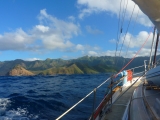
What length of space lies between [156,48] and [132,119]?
932 centimetres

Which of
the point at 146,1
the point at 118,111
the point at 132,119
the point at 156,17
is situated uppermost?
the point at 146,1

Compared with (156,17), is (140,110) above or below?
below

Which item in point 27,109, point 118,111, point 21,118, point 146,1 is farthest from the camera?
point 27,109

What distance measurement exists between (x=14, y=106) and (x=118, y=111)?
830cm

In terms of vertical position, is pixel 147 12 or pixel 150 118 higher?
pixel 147 12

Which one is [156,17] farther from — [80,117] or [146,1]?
[80,117]

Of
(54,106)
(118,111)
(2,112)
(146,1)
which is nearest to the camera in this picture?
(146,1)

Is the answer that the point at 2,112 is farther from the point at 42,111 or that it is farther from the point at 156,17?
the point at 156,17

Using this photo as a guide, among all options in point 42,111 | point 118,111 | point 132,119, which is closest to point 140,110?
point 132,119

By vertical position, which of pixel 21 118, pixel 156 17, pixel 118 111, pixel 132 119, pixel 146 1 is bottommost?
pixel 21 118

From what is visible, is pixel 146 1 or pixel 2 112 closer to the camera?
pixel 146 1

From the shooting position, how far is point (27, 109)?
1029cm

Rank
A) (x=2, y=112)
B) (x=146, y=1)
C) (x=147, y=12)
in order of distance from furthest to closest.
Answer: (x=2, y=112)
(x=147, y=12)
(x=146, y=1)

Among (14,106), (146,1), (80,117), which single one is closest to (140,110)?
(146,1)
